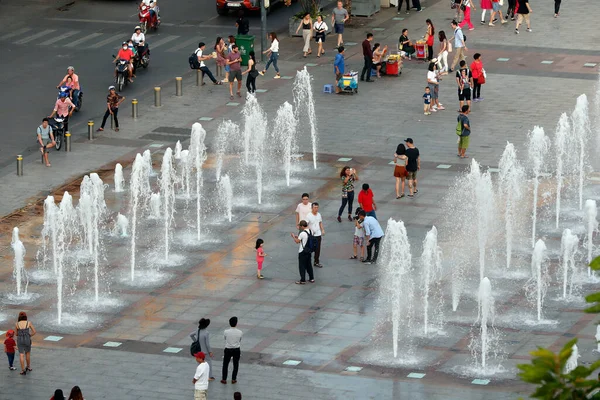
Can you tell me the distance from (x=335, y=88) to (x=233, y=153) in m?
7.32

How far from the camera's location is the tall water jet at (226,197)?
33553 millimetres

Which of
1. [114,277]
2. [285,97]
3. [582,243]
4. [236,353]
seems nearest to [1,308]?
[114,277]

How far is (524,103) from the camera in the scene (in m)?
43.4

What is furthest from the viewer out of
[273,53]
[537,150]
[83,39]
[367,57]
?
[83,39]

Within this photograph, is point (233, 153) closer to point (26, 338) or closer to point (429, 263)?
point (429, 263)

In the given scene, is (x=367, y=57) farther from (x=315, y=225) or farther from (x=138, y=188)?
(x=315, y=225)

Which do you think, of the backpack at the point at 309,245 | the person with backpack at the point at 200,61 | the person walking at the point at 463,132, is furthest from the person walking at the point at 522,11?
the backpack at the point at 309,245

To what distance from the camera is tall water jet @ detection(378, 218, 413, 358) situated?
26.9 meters

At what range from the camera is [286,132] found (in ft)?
133

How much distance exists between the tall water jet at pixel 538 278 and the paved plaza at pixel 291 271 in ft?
1.16

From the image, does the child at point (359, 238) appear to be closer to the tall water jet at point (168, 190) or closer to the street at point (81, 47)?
the tall water jet at point (168, 190)

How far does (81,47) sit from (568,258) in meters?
26.6

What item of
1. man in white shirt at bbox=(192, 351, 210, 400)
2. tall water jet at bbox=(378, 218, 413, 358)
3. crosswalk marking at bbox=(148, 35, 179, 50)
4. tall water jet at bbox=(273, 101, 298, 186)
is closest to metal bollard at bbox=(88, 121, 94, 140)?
tall water jet at bbox=(273, 101, 298, 186)

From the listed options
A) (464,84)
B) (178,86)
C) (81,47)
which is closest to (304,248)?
(464,84)
